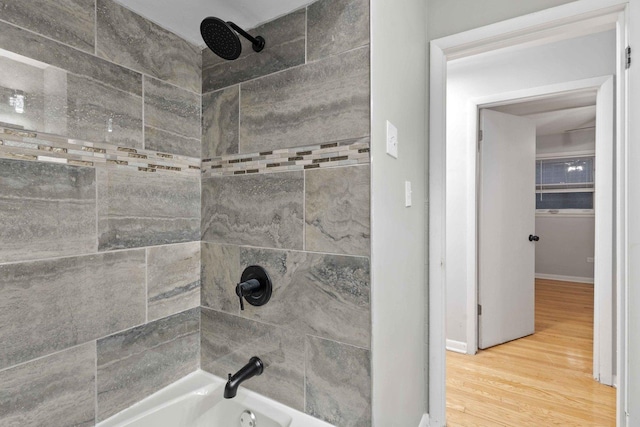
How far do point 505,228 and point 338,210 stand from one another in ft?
7.98

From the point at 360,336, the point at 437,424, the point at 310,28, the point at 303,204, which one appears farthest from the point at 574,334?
the point at 310,28

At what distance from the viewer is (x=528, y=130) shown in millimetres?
3113

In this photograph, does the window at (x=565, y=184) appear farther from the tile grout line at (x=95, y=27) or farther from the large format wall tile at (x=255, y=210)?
the tile grout line at (x=95, y=27)

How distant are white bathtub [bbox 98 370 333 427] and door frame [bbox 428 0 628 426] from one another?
91cm

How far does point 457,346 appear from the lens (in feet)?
9.05

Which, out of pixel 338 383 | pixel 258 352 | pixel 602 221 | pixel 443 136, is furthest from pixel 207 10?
pixel 602 221

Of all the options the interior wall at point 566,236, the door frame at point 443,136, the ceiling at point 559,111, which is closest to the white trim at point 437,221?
the door frame at point 443,136

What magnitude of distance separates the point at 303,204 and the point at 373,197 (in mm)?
286

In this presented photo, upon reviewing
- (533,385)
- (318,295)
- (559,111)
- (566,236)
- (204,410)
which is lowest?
(533,385)

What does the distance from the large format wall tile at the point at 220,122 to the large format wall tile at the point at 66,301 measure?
572mm

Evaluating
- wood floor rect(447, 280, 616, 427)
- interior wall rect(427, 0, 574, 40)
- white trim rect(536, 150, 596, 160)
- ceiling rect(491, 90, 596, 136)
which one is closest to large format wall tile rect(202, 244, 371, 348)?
wood floor rect(447, 280, 616, 427)

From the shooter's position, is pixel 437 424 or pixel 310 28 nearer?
pixel 310 28

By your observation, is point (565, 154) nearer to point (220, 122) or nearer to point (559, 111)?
point (559, 111)

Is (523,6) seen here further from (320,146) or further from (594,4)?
(320,146)
